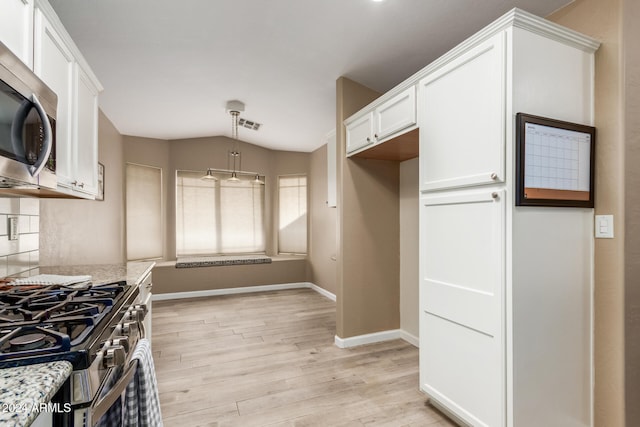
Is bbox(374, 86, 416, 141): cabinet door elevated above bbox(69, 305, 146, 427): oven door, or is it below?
above

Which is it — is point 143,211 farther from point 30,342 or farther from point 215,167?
point 30,342

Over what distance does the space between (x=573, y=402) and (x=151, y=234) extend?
5.32m

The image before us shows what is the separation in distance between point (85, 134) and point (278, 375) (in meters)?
2.22

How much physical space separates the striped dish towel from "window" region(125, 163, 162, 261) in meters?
4.21

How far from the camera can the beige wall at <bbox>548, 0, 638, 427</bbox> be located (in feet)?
5.38

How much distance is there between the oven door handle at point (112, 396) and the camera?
0.90m

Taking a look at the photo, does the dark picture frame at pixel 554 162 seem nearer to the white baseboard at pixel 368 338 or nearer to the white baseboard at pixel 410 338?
the white baseboard at pixel 410 338

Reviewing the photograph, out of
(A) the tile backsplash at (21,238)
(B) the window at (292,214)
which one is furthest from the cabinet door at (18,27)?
(B) the window at (292,214)

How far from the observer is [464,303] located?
5.97 ft

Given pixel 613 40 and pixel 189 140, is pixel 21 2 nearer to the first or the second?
pixel 613 40

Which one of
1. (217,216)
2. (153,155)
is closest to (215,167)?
(217,216)

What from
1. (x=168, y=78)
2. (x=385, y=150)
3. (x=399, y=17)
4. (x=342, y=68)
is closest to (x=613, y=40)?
(x=399, y=17)

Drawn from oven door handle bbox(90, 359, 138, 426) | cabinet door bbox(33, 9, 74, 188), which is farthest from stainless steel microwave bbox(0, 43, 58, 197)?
oven door handle bbox(90, 359, 138, 426)

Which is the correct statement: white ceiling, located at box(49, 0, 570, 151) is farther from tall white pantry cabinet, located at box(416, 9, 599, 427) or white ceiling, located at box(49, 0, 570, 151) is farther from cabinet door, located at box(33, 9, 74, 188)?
tall white pantry cabinet, located at box(416, 9, 599, 427)
